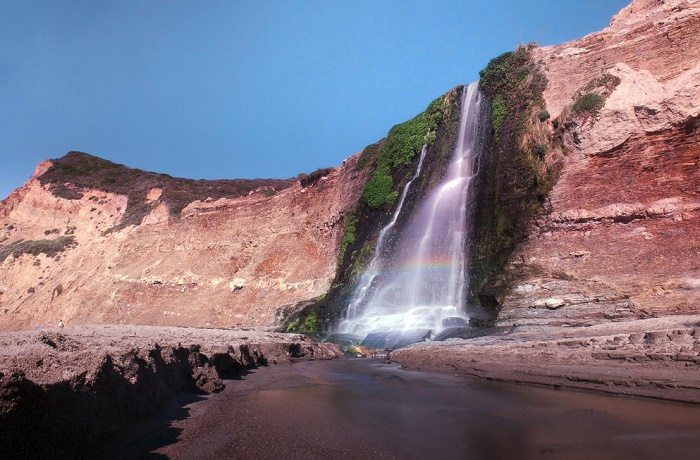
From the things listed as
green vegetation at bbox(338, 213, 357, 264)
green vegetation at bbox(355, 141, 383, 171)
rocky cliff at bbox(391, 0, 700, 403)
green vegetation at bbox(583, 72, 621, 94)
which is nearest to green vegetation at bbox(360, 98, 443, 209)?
green vegetation at bbox(355, 141, 383, 171)

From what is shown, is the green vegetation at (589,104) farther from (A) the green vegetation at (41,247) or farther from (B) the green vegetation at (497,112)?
(A) the green vegetation at (41,247)

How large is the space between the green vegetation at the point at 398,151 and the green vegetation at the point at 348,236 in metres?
1.32

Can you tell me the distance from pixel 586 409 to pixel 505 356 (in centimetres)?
353

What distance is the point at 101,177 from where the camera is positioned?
45344mm

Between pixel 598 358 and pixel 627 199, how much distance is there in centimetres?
847

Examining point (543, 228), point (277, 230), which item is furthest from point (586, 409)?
point (277, 230)

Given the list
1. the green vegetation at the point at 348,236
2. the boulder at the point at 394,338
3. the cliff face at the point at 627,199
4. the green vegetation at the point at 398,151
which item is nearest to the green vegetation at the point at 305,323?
the boulder at the point at 394,338

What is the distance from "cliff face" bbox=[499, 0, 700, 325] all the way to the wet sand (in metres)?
6.50

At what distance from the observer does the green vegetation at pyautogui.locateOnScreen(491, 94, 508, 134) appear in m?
21.0

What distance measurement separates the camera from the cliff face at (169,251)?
28812 millimetres

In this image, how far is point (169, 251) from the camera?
34.4 meters

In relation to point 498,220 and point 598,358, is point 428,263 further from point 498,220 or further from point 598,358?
point 598,358

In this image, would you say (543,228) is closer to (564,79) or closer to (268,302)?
(564,79)

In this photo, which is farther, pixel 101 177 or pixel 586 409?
pixel 101 177
